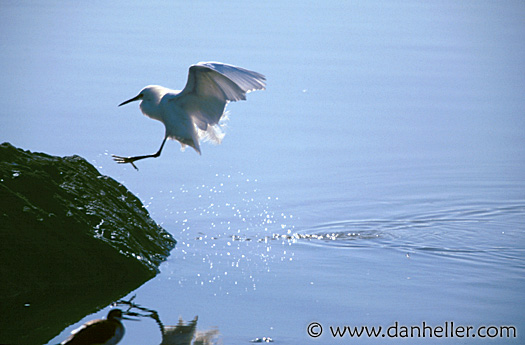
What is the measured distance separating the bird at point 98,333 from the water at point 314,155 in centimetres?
34

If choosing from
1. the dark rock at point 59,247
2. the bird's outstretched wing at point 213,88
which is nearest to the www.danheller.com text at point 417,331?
the dark rock at point 59,247

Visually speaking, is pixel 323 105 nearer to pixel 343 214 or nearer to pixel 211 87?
pixel 343 214

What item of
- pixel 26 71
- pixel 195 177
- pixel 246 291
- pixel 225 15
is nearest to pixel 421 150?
pixel 195 177

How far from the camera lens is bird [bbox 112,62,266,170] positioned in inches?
263

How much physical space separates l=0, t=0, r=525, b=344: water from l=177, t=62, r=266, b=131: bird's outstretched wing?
3.44 feet

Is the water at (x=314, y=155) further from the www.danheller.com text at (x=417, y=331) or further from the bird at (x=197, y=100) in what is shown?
the bird at (x=197, y=100)

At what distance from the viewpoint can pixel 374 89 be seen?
12.2 m

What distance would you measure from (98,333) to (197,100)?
10.1ft

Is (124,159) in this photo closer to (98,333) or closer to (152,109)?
(152,109)

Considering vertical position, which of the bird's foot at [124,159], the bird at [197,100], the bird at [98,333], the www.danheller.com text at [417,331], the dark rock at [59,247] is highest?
the bird at [197,100]

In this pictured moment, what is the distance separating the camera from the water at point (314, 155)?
5891mm

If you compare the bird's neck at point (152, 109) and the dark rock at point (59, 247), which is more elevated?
the bird's neck at point (152, 109)

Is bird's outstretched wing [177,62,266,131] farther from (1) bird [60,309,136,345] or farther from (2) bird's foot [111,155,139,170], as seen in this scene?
(1) bird [60,309,136,345]

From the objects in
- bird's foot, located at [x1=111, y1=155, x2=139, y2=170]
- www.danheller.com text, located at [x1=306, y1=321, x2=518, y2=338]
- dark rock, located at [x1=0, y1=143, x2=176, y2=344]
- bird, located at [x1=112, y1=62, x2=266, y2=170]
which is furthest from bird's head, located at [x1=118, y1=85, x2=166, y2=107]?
www.danheller.com text, located at [x1=306, y1=321, x2=518, y2=338]
